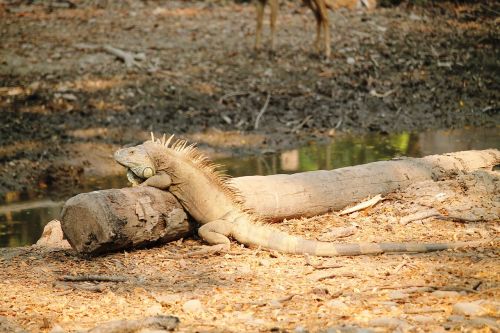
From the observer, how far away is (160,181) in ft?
23.5

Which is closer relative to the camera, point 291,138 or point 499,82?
point 291,138

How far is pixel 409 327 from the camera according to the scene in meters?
4.87

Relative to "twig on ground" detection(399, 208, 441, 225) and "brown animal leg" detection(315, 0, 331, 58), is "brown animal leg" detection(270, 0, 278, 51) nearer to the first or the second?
"brown animal leg" detection(315, 0, 331, 58)

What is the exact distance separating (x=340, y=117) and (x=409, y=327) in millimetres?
9219

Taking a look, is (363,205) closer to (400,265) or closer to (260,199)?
(260,199)

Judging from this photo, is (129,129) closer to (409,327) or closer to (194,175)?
(194,175)

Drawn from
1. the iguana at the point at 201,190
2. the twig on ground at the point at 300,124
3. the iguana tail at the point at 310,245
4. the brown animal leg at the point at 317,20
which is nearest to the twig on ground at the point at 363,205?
the iguana at the point at 201,190

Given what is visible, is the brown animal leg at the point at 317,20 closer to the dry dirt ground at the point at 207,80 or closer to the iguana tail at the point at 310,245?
the dry dirt ground at the point at 207,80

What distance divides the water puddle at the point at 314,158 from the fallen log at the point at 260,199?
297cm

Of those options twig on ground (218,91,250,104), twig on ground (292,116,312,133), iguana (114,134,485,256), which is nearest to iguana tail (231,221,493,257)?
iguana (114,134,485,256)

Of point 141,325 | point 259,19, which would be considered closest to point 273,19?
point 259,19

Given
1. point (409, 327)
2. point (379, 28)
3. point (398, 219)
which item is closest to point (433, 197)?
point (398, 219)

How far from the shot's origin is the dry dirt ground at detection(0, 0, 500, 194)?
1280cm

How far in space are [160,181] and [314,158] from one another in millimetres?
5300
